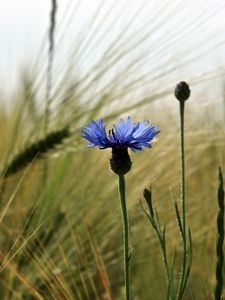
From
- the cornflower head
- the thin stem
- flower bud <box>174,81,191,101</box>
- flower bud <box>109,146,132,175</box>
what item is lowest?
the thin stem

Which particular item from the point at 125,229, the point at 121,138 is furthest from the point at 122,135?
the point at 125,229

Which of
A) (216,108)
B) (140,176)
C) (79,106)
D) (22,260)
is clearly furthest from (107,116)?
(216,108)

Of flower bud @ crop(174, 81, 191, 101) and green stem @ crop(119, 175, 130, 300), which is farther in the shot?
flower bud @ crop(174, 81, 191, 101)

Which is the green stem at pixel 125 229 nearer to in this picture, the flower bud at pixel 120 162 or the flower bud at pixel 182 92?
the flower bud at pixel 120 162

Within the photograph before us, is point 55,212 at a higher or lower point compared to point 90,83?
lower

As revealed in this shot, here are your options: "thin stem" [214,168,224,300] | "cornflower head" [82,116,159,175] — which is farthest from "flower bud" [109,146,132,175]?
"thin stem" [214,168,224,300]

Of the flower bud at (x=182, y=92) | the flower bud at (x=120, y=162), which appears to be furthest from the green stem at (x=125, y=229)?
the flower bud at (x=182, y=92)

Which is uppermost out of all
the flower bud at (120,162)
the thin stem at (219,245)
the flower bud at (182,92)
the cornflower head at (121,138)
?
the flower bud at (182,92)

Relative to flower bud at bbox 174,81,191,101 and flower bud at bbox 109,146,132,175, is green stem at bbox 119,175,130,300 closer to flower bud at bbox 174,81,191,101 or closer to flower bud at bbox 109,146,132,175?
flower bud at bbox 109,146,132,175

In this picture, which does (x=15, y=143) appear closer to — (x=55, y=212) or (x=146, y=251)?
(x=55, y=212)
